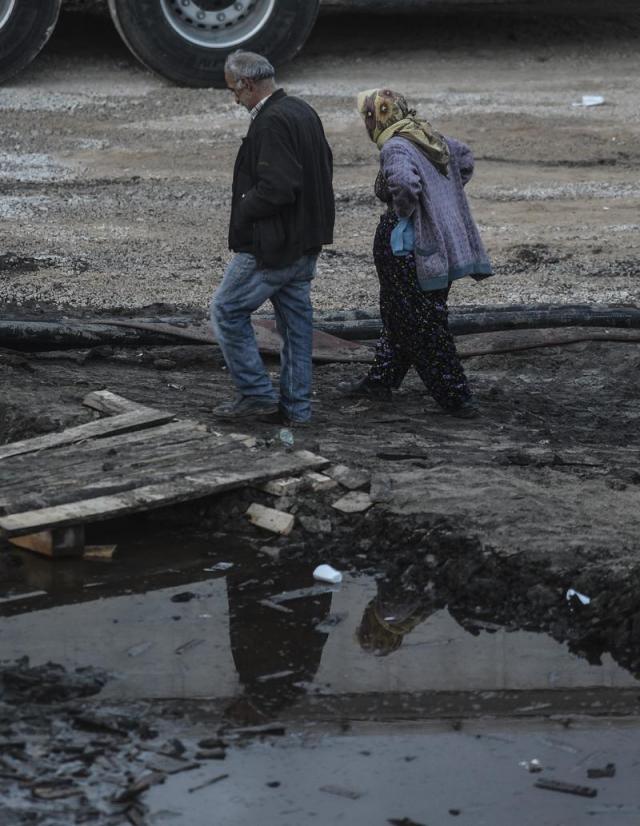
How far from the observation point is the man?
6.23 meters

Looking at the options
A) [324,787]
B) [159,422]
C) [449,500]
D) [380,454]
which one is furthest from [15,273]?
[324,787]

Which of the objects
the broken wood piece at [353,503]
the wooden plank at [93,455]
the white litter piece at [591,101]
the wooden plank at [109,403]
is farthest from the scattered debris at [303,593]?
the white litter piece at [591,101]

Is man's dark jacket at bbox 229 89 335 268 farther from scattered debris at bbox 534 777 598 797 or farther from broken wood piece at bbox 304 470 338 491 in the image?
scattered debris at bbox 534 777 598 797

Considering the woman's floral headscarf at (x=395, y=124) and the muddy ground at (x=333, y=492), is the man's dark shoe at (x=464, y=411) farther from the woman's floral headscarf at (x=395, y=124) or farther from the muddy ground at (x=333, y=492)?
the woman's floral headscarf at (x=395, y=124)

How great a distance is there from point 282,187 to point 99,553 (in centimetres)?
165

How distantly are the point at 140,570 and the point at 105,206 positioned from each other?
5.72m

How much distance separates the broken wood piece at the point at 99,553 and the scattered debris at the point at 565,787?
6.62 ft

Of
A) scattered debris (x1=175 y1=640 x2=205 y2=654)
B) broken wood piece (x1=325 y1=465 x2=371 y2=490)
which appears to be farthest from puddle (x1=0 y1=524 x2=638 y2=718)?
broken wood piece (x1=325 y1=465 x2=371 y2=490)

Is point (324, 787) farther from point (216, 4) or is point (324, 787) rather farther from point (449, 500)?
point (216, 4)

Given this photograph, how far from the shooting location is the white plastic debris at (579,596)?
522 cm

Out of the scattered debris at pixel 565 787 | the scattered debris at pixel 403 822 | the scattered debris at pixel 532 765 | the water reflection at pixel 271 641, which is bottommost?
the scattered debris at pixel 403 822

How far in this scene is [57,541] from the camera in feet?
18.2

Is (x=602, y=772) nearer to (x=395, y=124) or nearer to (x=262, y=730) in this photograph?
(x=262, y=730)

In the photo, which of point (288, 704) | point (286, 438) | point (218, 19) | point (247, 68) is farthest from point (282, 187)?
point (218, 19)
